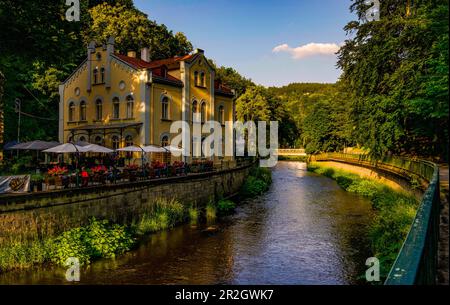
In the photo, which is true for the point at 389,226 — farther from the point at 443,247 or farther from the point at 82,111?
the point at 82,111

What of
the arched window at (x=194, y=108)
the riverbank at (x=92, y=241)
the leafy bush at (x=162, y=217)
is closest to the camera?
the riverbank at (x=92, y=241)

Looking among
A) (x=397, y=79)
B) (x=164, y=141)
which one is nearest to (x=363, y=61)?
(x=397, y=79)

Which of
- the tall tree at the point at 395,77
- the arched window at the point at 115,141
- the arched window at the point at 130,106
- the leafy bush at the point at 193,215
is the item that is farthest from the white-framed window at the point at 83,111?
the tall tree at the point at 395,77

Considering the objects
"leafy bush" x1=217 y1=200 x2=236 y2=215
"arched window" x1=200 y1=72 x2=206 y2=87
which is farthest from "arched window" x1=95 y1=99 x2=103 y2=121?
"leafy bush" x1=217 y1=200 x2=236 y2=215

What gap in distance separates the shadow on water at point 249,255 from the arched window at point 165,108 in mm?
11088

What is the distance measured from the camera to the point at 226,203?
85.3 ft

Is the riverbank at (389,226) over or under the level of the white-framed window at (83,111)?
under

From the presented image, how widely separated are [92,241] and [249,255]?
20.8 ft

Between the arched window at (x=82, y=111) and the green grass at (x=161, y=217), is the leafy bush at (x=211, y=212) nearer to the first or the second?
the green grass at (x=161, y=217)

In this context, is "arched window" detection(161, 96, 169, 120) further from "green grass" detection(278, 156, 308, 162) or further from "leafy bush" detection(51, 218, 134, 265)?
"green grass" detection(278, 156, 308, 162)

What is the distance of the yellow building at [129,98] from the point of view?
98.5 feet
